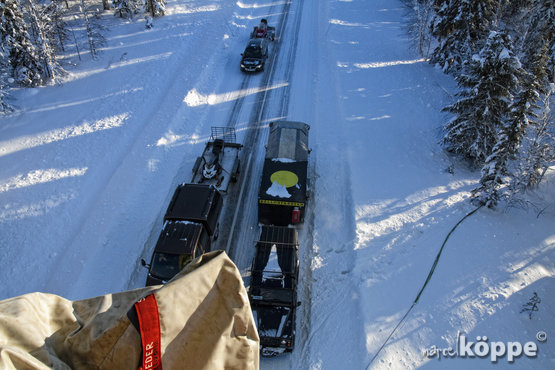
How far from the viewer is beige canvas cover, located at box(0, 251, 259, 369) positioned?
7.30 feet

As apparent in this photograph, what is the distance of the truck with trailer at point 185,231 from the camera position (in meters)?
12.0

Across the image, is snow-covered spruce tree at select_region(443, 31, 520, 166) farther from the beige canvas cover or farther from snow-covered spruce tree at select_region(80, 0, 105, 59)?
snow-covered spruce tree at select_region(80, 0, 105, 59)

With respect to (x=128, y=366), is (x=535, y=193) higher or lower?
lower

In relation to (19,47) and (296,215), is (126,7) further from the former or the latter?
(296,215)

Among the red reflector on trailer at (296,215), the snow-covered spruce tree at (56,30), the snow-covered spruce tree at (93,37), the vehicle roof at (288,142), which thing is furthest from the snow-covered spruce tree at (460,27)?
the snow-covered spruce tree at (56,30)

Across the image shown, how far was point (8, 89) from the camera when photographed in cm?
2328

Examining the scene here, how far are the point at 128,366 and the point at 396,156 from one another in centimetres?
1798

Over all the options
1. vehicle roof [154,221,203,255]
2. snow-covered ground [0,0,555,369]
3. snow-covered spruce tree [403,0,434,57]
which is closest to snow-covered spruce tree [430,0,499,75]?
snow-covered ground [0,0,555,369]

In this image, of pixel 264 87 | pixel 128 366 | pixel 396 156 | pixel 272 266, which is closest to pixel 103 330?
pixel 128 366

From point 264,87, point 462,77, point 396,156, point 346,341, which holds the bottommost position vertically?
point 346,341

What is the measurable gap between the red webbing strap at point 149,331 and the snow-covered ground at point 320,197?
31.6 feet

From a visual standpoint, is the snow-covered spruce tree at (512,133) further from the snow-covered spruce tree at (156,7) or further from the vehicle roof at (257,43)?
the snow-covered spruce tree at (156,7)

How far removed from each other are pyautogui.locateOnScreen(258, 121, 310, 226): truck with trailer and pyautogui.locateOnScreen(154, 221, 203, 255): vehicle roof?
276cm

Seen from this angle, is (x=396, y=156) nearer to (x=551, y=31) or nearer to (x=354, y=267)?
(x=354, y=267)
